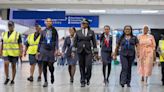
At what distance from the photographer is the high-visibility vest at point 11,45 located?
38.2ft

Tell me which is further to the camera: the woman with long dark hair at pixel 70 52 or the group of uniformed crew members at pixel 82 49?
the woman with long dark hair at pixel 70 52

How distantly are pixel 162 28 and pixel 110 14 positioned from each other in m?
3.98

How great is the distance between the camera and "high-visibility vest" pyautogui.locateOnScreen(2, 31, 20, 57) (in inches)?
458

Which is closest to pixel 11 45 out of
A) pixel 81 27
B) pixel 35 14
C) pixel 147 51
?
pixel 81 27

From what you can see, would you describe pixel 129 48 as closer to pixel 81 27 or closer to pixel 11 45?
pixel 81 27

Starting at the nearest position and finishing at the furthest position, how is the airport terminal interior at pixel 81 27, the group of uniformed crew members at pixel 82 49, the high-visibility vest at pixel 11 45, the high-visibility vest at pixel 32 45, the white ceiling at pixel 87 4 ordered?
the group of uniformed crew members at pixel 82 49
the airport terminal interior at pixel 81 27
the high-visibility vest at pixel 11 45
the high-visibility vest at pixel 32 45
the white ceiling at pixel 87 4

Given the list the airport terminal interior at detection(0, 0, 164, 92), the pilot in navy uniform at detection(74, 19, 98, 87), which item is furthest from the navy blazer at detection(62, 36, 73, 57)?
the pilot in navy uniform at detection(74, 19, 98, 87)

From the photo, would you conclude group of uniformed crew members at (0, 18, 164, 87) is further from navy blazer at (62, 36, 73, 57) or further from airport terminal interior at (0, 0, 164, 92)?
navy blazer at (62, 36, 73, 57)

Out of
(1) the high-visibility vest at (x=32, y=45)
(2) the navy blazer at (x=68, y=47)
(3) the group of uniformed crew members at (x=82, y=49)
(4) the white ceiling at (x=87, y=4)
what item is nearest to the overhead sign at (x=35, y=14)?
(4) the white ceiling at (x=87, y=4)

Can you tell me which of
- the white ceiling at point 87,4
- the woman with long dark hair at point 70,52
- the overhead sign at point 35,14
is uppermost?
the white ceiling at point 87,4

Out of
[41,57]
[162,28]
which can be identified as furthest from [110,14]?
[41,57]

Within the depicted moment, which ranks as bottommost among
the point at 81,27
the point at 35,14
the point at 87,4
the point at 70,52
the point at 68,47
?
the point at 70,52

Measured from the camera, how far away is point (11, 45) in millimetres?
11711

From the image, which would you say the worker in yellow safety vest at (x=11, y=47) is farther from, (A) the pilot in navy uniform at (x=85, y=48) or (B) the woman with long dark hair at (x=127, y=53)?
(B) the woman with long dark hair at (x=127, y=53)
